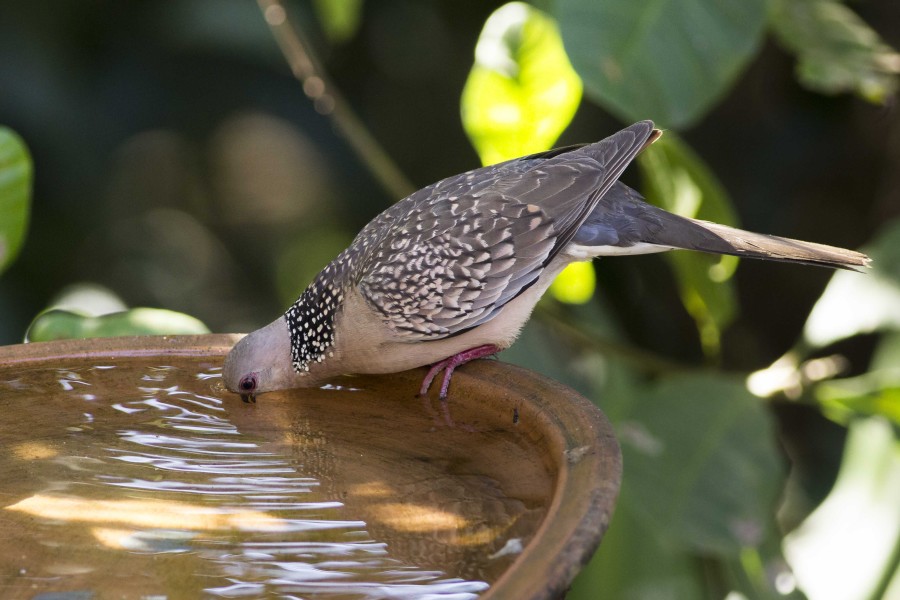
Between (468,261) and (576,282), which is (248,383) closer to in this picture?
(468,261)

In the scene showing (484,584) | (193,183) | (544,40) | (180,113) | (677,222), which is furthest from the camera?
(193,183)

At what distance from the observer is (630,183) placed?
432cm

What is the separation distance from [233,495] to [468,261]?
0.88 m

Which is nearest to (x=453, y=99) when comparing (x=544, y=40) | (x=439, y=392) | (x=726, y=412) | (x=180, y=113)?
(x=180, y=113)

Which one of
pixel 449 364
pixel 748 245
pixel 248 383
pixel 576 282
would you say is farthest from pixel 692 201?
pixel 248 383

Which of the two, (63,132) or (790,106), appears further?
(63,132)

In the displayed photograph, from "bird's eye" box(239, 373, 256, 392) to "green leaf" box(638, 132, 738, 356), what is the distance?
1289mm

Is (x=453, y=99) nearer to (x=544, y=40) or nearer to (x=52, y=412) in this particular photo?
(x=544, y=40)

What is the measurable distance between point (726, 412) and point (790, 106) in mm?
1747

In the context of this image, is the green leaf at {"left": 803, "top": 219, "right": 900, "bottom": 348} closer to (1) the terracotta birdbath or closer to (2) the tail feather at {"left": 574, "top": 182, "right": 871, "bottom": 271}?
(2) the tail feather at {"left": 574, "top": 182, "right": 871, "bottom": 271}

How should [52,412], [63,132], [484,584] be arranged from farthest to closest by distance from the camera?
[63,132] → [52,412] → [484,584]

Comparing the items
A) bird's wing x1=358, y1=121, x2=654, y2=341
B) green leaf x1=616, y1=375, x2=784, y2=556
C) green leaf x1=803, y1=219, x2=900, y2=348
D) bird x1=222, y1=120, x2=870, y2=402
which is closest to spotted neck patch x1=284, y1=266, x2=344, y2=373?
bird x1=222, y1=120, x2=870, y2=402

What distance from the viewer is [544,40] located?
291cm

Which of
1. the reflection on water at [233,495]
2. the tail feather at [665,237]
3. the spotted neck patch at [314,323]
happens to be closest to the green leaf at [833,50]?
the tail feather at [665,237]
